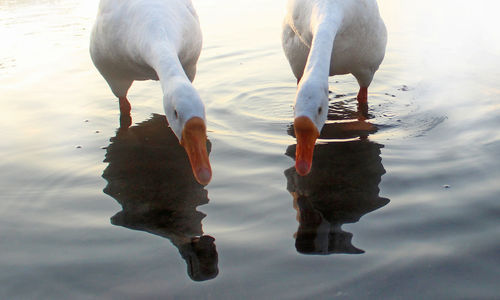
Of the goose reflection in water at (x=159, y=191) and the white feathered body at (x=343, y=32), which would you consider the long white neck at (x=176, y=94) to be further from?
the white feathered body at (x=343, y=32)

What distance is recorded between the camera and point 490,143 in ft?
16.8

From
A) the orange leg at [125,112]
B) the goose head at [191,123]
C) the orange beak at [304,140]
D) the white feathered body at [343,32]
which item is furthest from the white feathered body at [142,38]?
the orange beak at [304,140]

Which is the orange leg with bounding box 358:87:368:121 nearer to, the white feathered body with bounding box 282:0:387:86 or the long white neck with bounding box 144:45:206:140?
the white feathered body with bounding box 282:0:387:86

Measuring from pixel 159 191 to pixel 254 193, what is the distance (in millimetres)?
832

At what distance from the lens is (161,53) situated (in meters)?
4.77

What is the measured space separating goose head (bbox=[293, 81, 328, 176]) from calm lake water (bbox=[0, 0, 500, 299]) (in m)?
0.41

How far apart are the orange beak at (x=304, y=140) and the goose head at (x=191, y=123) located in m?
0.67

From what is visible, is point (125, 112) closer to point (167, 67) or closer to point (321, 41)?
point (167, 67)

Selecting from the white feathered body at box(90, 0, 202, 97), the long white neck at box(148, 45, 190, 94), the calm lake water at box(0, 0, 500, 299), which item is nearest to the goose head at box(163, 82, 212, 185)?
the long white neck at box(148, 45, 190, 94)

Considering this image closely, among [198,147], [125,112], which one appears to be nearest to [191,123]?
[198,147]

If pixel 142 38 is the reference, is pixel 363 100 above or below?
below

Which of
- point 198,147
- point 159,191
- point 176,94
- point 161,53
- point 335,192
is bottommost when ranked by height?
point 159,191

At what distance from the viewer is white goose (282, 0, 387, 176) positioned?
4.10 m

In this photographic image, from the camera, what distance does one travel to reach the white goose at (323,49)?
13.4 feet
